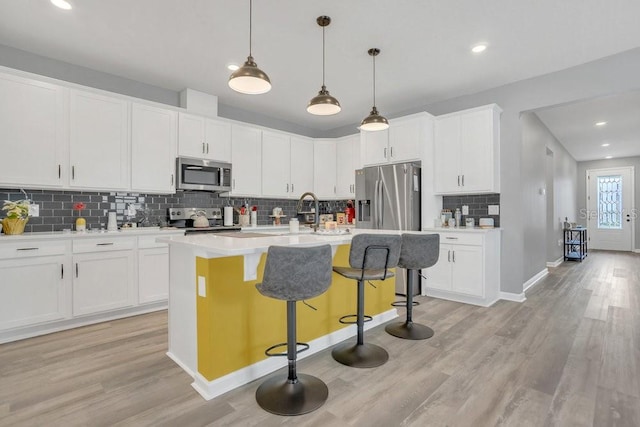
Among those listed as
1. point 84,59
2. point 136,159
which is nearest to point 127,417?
point 136,159

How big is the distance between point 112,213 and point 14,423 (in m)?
2.48

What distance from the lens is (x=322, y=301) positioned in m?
2.73

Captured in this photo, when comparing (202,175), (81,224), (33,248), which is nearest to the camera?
(33,248)

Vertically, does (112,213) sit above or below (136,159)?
Answer: below

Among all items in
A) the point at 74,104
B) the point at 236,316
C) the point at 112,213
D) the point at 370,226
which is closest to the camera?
the point at 236,316

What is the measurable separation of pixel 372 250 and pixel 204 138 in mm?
3152

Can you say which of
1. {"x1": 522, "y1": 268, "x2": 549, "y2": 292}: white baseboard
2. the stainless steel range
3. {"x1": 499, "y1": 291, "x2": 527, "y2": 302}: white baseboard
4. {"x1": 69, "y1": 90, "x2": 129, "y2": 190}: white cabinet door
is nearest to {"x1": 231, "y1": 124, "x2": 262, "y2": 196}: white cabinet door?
the stainless steel range

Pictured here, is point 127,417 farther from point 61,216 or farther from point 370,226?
point 370,226

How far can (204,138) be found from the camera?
14.5ft

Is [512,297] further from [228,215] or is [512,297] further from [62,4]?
[62,4]

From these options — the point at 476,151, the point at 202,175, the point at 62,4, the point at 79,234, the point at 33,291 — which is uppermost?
the point at 62,4

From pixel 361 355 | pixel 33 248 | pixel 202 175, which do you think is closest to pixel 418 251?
pixel 361 355

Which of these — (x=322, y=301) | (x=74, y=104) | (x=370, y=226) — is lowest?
(x=322, y=301)

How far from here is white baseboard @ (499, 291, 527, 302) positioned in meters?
4.13
